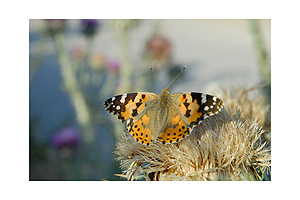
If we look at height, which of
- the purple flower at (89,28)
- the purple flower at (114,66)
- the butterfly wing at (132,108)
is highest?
the purple flower at (89,28)

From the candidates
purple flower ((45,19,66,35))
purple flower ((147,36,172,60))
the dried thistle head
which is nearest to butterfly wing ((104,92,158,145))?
the dried thistle head

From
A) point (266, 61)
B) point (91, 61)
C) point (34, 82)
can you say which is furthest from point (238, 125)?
point (34, 82)

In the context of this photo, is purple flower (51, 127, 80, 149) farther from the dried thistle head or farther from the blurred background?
the dried thistle head

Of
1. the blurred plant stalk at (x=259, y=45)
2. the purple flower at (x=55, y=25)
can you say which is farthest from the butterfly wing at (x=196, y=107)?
the purple flower at (x=55, y=25)

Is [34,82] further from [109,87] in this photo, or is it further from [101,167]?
[101,167]

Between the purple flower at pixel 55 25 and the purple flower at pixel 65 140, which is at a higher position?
the purple flower at pixel 55 25

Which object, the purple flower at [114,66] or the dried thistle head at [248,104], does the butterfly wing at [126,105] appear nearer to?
the dried thistle head at [248,104]

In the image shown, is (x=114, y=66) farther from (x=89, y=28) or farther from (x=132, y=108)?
(x=132, y=108)

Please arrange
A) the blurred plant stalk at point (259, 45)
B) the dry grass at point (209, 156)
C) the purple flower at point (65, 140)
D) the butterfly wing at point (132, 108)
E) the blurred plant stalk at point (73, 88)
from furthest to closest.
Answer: the blurred plant stalk at point (73, 88) < the purple flower at point (65, 140) < the blurred plant stalk at point (259, 45) < the butterfly wing at point (132, 108) < the dry grass at point (209, 156)

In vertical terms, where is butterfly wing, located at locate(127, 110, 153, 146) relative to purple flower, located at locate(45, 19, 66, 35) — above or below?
below
